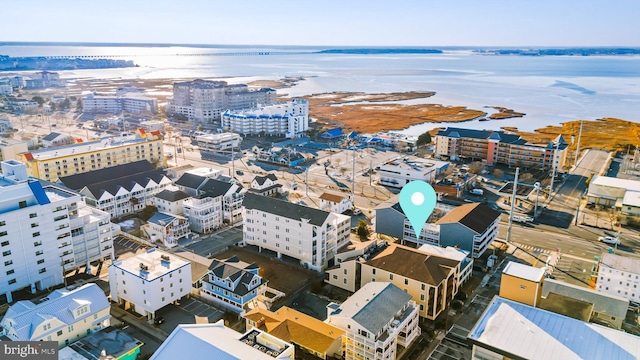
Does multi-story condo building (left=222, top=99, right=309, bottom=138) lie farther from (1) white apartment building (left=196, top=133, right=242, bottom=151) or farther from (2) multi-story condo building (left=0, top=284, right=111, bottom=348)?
(2) multi-story condo building (left=0, top=284, right=111, bottom=348)

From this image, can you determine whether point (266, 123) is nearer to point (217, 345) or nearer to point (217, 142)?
point (217, 142)

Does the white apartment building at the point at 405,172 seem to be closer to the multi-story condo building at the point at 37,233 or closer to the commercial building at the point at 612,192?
the commercial building at the point at 612,192

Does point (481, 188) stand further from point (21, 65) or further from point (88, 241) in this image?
point (21, 65)

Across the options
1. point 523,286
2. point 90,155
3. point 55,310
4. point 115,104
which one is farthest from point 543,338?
point 115,104

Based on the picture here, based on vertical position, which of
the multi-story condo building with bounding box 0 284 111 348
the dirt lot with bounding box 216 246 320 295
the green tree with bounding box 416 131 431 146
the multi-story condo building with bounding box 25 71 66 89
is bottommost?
the dirt lot with bounding box 216 246 320 295

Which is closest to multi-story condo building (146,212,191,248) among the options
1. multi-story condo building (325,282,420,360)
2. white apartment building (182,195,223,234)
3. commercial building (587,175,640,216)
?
white apartment building (182,195,223,234)

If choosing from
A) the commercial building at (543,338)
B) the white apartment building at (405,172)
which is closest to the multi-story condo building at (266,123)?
the white apartment building at (405,172)

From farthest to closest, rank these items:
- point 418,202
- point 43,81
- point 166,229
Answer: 1. point 43,81
2. point 166,229
3. point 418,202
